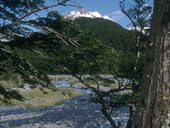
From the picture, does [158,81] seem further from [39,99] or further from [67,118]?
[39,99]

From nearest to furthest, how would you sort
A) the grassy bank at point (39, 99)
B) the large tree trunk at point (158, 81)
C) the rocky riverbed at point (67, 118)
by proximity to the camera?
the large tree trunk at point (158, 81) → the rocky riverbed at point (67, 118) → the grassy bank at point (39, 99)

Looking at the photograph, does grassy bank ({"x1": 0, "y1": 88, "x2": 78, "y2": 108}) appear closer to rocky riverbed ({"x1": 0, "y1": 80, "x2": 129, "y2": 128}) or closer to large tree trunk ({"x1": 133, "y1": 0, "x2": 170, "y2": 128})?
rocky riverbed ({"x1": 0, "y1": 80, "x2": 129, "y2": 128})

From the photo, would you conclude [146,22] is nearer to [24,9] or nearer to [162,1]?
[24,9]

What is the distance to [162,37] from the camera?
3035mm

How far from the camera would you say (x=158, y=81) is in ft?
9.84

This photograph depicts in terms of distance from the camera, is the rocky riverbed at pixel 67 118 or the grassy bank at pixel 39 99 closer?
the rocky riverbed at pixel 67 118

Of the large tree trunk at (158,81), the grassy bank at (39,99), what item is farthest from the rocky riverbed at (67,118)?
the large tree trunk at (158,81)

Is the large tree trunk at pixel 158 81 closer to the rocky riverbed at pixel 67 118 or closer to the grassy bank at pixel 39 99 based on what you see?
the rocky riverbed at pixel 67 118

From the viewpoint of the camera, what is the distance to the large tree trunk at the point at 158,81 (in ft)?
9.77

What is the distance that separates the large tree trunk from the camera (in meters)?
2.98

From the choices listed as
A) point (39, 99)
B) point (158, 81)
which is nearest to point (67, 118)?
point (39, 99)

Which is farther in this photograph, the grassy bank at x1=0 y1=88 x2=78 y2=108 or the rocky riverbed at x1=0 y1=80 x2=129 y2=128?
the grassy bank at x1=0 y1=88 x2=78 y2=108

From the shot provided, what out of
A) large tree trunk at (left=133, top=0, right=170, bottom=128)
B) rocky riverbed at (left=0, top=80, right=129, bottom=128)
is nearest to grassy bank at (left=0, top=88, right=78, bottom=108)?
rocky riverbed at (left=0, top=80, right=129, bottom=128)

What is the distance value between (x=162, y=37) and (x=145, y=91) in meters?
0.32
